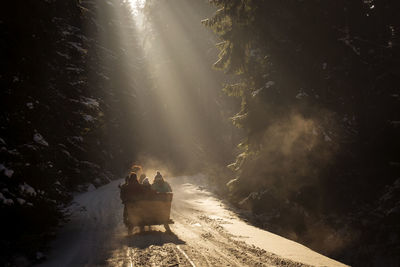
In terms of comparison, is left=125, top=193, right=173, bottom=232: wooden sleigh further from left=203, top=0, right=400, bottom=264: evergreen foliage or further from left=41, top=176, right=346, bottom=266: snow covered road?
left=203, top=0, right=400, bottom=264: evergreen foliage

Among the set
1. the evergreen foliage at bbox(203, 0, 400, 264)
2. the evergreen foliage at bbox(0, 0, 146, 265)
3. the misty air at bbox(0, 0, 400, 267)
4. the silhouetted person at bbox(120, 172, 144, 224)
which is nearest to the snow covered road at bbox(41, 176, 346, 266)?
the misty air at bbox(0, 0, 400, 267)

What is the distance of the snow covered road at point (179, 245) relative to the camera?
21.9 ft

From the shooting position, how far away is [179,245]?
7.93m

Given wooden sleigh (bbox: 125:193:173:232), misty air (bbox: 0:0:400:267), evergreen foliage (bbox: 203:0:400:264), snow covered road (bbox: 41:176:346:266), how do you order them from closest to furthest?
snow covered road (bbox: 41:176:346:266) → misty air (bbox: 0:0:400:267) → wooden sleigh (bbox: 125:193:173:232) → evergreen foliage (bbox: 203:0:400:264)

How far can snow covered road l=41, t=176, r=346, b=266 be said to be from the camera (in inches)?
263

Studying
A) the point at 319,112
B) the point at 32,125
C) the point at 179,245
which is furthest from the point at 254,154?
the point at 32,125

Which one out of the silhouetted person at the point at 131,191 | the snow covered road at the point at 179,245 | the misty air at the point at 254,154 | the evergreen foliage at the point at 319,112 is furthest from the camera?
the evergreen foliage at the point at 319,112

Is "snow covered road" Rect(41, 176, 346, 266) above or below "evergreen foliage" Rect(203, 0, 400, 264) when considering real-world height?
below

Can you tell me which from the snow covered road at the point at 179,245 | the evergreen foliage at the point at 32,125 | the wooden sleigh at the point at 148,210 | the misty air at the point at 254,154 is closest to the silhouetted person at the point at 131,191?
the misty air at the point at 254,154

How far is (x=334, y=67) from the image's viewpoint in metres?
12.9

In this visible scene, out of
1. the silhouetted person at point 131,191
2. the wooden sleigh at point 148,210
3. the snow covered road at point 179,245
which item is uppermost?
the silhouetted person at point 131,191

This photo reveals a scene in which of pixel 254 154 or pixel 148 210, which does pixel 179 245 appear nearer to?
pixel 148 210

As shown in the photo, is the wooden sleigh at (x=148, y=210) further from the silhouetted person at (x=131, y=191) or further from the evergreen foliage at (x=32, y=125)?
the evergreen foliage at (x=32, y=125)

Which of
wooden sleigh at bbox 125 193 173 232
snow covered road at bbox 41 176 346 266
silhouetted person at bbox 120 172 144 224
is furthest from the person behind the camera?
silhouetted person at bbox 120 172 144 224
